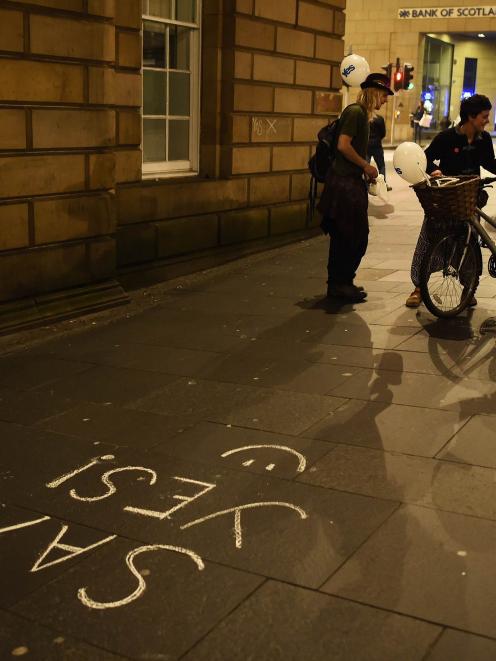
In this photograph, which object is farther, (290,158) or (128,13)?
(290,158)

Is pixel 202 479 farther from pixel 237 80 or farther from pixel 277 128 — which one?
pixel 277 128

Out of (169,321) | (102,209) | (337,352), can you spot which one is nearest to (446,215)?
(337,352)

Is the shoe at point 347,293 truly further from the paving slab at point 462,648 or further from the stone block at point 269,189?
the paving slab at point 462,648

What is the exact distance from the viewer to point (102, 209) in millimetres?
7953

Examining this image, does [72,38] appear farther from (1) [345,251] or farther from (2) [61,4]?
(1) [345,251]

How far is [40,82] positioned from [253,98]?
12.8ft

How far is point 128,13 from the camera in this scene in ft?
28.1

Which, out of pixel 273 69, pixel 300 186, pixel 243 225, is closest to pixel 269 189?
pixel 243 225

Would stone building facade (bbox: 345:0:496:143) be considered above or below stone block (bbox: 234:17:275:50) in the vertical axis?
above

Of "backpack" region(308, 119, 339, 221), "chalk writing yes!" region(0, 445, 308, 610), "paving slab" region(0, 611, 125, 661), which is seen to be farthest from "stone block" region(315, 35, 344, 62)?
"paving slab" region(0, 611, 125, 661)

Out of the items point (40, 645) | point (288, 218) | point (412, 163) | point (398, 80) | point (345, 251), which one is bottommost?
point (40, 645)

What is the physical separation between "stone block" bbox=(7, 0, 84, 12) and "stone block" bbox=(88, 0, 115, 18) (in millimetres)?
105

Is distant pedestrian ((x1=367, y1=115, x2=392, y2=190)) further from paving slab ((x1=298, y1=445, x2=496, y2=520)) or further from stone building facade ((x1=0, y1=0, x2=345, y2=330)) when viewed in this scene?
paving slab ((x1=298, y1=445, x2=496, y2=520))

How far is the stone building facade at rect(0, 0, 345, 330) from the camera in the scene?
280 inches
